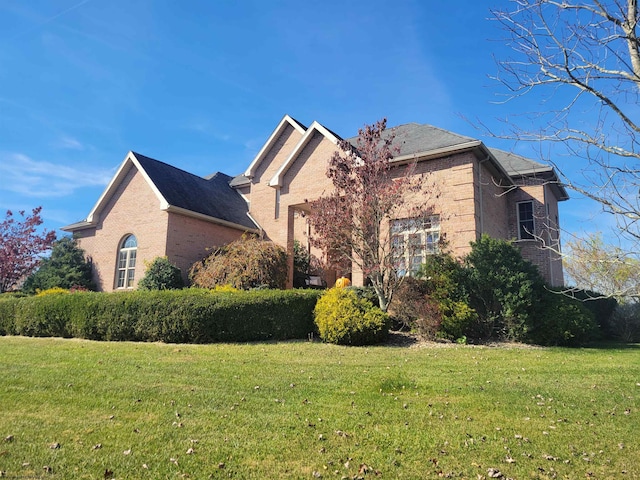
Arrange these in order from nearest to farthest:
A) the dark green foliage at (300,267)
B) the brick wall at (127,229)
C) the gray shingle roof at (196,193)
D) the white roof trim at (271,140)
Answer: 1. the brick wall at (127,229)
2. the dark green foliage at (300,267)
3. the gray shingle roof at (196,193)
4. the white roof trim at (271,140)

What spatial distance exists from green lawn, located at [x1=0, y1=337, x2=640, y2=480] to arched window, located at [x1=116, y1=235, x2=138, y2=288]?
1130 centimetres

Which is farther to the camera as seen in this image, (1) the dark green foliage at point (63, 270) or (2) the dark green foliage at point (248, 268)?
(1) the dark green foliage at point (63, 270)

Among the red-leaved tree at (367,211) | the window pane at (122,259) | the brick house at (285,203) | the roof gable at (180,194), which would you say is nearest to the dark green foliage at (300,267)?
the brick house at (285,203)

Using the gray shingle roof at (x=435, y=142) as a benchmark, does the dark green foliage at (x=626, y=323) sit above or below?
below

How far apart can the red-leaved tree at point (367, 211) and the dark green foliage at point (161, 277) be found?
7628 millimetres

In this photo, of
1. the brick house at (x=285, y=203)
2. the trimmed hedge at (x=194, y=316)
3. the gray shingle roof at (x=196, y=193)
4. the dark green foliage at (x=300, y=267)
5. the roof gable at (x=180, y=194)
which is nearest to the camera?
the trimmed hedge at (x=194, y=316)

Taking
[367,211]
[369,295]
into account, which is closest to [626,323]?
[369,295]

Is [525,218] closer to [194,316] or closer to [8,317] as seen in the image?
[194,316]

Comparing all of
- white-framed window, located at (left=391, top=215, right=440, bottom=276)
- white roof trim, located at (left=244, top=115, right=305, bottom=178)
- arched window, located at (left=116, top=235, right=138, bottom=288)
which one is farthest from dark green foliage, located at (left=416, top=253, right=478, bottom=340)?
arched window, located at (left=116, top=235, right=138, bottom=288)

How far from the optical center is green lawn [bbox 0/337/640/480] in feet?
12.7

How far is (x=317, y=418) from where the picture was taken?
200 inches

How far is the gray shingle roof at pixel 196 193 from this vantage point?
19.6 metres

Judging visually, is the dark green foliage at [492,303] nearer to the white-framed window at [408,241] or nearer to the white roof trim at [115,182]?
the white-framed window at [408,241]

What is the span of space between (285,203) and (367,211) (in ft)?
21.3
